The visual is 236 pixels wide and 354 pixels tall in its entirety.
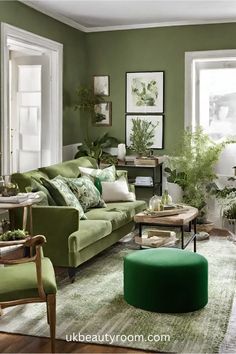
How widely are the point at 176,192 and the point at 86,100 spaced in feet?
5.63

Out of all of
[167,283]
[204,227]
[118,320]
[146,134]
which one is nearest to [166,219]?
[167,283]

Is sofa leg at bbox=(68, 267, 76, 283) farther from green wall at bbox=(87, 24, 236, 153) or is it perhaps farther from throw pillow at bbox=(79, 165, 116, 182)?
A: green wall at bbox=(87, 24, 236, 153)

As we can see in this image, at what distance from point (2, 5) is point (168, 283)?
3358 millimetres

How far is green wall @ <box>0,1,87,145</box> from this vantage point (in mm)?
5996

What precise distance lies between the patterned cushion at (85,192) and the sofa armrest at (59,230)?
791 millimetres

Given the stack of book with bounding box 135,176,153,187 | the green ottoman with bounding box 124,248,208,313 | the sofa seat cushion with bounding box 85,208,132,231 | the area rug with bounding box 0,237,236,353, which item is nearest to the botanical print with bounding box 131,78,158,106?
the stack of book with bounding box 135,176,153,187

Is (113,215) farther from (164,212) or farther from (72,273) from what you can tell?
(72,273)

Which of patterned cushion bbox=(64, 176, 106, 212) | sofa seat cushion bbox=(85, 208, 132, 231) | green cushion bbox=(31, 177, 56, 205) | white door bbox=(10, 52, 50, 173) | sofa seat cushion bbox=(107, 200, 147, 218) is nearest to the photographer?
green cushion bbox=(31, 177, 56, 205)

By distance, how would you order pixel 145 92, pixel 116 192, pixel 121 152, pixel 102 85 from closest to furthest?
pixel 116 192, pixel 121 152, pixel 145 92, pixel 102 85

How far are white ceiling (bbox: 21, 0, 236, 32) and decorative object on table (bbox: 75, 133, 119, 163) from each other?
4.87ft

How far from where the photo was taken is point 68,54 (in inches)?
274

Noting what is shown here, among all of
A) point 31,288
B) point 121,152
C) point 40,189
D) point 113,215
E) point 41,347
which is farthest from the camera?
point 121,152

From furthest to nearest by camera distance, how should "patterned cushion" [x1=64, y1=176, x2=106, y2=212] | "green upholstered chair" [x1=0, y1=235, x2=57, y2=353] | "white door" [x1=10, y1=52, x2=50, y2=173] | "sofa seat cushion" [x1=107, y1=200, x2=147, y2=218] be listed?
"white door" [x1=10, y1=52, x2=50, y2=173] < "sofa seat cushion" [x1=107, y1=200, x2=147, y2=218] < "patterned cushion" [x1=64, y1=176, x2=106, y2=212] < "green upholstered chair" [x1=0, y1=235, x2=57, y2=353]

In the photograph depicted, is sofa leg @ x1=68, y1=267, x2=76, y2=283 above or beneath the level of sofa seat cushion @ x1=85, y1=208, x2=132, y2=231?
beneath
